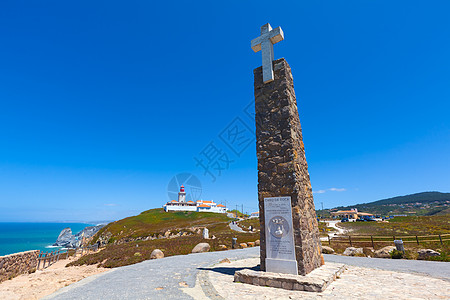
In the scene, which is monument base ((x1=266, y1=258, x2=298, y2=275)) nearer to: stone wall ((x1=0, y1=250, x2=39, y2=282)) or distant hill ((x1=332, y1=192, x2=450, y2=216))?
stone wall ((x1=0, y1=250, x2=39, y2=282))

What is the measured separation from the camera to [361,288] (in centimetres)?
684

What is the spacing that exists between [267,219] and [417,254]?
12373 mm

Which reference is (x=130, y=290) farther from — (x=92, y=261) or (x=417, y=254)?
(x=417, y=254)

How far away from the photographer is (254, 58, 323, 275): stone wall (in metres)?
7.95

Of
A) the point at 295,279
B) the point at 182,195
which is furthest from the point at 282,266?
the point at 182,195

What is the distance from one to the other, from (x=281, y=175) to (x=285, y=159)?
0.65 metres

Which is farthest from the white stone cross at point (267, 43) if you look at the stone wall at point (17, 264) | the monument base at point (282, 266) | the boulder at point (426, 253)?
the stone wall at point (17, 264)

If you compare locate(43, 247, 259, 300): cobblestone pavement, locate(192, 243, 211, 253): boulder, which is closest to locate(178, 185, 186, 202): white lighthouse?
locate(192, 243, 211, 253): boulder

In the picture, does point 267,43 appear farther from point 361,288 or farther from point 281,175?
point 361,288

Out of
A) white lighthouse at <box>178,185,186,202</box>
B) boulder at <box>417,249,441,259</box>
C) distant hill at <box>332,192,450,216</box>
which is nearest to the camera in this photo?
boulder at <box>417,249,441,259</box>

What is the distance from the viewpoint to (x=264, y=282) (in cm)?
740

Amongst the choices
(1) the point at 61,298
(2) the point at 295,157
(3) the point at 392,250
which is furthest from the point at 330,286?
(3) the point at 392,250

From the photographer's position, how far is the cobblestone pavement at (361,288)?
6.17m

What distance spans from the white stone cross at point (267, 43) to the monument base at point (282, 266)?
7350mm
